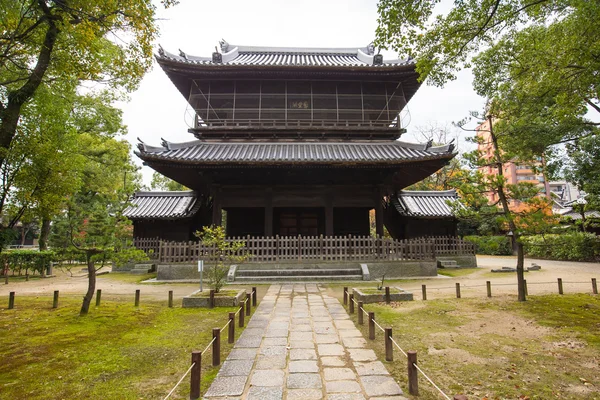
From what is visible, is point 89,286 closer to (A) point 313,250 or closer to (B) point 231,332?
(B) point 231,332

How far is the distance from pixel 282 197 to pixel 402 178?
6806mm

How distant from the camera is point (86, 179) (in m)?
20.7

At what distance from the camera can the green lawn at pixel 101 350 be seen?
3.59 meters

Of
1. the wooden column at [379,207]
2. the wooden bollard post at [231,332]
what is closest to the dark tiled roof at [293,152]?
the wooden column at [379,207]

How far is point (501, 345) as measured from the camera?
503cm

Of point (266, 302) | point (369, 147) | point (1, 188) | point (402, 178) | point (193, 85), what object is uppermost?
point (193, 85)

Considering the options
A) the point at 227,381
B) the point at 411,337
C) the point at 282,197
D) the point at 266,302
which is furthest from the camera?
the point at 282,197

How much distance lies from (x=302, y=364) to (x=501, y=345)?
3.40 m

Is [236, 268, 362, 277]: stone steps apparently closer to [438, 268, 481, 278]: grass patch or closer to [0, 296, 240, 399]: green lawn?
[0, 296, 240, 399]: green lawn

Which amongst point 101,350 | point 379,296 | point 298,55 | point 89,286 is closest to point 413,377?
point 101,350

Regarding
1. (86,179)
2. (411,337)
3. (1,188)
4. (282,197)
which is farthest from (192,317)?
(86,179)

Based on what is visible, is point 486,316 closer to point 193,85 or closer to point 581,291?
point 581,291

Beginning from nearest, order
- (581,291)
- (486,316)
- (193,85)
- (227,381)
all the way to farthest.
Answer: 1. (227,381)
2. (486,316)
3. (581,291)
4. (193,85)

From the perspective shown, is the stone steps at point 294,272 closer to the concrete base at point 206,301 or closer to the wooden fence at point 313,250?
the wooden fence at point 313,250
